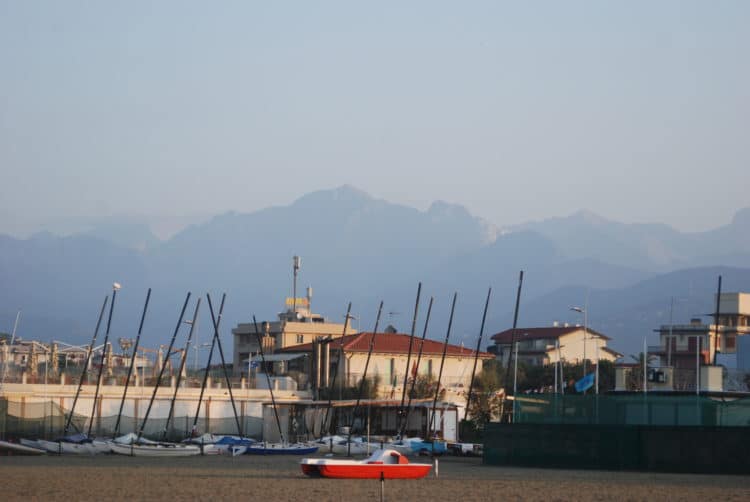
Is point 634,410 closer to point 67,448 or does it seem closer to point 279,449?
point 279,449

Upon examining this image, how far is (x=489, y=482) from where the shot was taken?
142 feet

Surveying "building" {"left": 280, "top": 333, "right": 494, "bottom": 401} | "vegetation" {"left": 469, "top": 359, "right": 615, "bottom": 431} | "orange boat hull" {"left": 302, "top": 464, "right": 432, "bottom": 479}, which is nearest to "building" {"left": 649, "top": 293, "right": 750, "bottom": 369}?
"vegetation" {"left": 469, "top": 359, "right": 615, "bottom": 431}

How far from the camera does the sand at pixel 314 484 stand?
36594mm

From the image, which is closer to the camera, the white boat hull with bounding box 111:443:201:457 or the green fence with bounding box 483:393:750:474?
the green fence with bounding box 483:393:750:474

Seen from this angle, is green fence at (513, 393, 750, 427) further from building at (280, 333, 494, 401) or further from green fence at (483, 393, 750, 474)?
building at (280, 333, 494, 401)

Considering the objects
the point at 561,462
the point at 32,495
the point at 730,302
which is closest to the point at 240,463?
the point at 561,462

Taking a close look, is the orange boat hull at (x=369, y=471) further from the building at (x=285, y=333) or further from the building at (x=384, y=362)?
the building at (x=285, y=333)

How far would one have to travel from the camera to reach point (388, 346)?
330 ft

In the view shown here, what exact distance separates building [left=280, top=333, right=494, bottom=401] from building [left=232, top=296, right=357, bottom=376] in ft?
34.1

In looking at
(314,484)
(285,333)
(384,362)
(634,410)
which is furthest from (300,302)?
(314,484)

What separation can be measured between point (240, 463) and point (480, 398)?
31.9m

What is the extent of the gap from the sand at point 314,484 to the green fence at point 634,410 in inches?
113

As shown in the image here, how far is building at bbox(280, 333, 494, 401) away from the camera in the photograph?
92875mm

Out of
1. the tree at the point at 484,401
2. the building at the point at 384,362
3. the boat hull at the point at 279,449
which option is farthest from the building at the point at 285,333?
the boat hull at the point at 279,449
